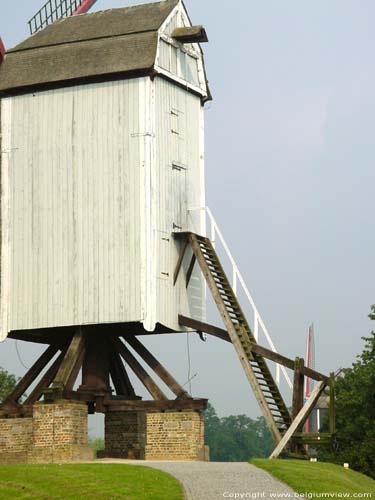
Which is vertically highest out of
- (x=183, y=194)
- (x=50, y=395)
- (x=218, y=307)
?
(x=183, y=194)

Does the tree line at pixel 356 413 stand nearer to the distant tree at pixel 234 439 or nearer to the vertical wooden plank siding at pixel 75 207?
the vertical wooden plank siding at pixel 75 207

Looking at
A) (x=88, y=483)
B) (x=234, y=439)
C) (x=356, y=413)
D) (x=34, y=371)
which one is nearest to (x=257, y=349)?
(x=34, y=371)

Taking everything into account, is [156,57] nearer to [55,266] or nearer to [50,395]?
[55,266]

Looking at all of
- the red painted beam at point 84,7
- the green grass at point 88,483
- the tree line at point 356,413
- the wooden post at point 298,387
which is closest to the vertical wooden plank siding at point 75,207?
the wooden post at point 298,387

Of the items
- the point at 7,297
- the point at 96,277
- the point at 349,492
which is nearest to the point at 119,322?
the point at 96,277

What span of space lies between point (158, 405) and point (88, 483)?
1073 centimetres

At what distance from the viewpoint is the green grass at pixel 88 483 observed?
2458 cm

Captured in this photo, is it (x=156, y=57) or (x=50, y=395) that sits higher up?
(x=156, y=57)

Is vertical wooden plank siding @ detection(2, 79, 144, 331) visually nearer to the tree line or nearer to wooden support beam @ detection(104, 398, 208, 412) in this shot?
wooden support beam @ detection(104, 398, 208, 412)

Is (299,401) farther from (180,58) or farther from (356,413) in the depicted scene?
(356,413)

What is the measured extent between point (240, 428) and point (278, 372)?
14289 centimetres

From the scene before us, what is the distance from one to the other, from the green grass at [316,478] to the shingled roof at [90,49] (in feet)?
41.7

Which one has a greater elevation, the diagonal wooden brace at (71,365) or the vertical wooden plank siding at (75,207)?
the vertical wooden plank siding at (75,207)

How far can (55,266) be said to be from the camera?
36.6 metres
